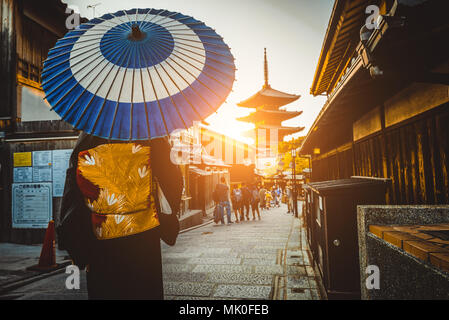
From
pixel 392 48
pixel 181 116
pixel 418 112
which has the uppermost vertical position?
pixel 392 48

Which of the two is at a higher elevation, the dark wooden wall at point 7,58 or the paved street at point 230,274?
the dark wooden wall at point 7,58

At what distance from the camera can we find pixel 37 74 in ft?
31.7

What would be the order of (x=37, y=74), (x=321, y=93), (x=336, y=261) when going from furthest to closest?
(x=321, y=93) → (x=37, y=74) → (x=336, y=261)

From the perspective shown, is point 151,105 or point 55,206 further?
point 55,206

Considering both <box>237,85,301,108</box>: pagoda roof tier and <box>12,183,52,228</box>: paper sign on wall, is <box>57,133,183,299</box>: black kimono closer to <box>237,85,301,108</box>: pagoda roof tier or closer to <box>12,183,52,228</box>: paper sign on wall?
<box>12,183,52,228</box>: paper sign on wall

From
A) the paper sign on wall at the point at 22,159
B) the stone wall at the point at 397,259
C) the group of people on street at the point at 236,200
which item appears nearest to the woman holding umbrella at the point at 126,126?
the stone wall at the point at 397,259

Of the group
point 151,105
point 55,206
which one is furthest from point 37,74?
point 151,105

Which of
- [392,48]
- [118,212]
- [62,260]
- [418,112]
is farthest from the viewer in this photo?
[62,260]

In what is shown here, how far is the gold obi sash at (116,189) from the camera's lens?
1.73 metres

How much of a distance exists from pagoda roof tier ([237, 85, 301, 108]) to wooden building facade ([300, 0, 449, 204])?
25.7 meters

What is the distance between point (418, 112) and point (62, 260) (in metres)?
7.71

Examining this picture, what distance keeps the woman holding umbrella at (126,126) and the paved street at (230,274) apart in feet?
8.63

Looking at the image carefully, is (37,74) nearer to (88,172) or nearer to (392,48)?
(88,172)

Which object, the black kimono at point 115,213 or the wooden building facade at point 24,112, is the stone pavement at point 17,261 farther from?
the black kimono at point 115,213
